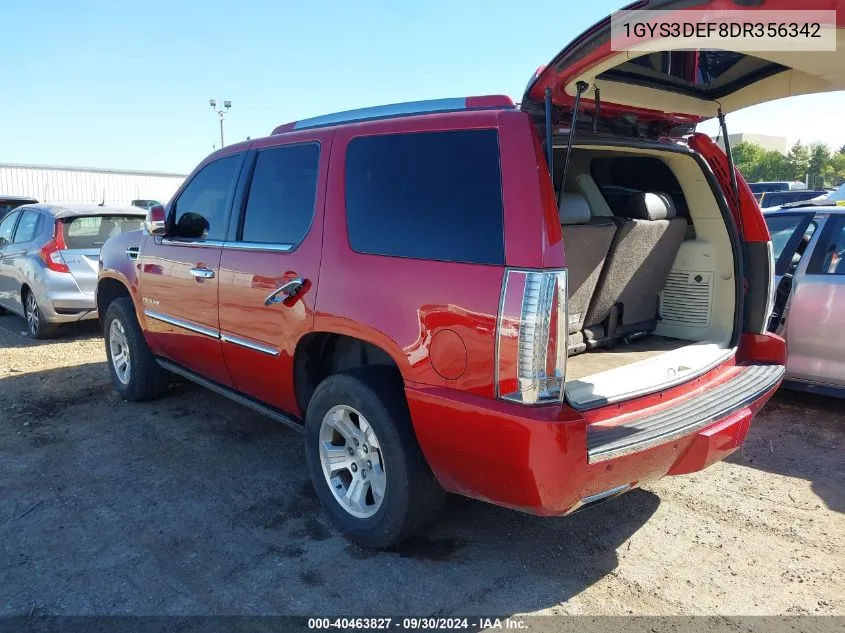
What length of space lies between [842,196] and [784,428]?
860cm

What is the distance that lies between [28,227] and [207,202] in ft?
17.8

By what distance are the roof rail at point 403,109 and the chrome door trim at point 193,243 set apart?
2.56 feet

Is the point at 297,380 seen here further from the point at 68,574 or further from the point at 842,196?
the point at 842,196

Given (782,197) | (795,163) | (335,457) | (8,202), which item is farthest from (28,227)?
(795,163)

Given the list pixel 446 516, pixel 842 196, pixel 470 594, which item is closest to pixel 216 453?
pixel 446 516

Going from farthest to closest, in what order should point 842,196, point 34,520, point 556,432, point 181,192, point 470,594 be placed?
point 842,196
point 181,192
point 34,520
point 470,594
point 556,432

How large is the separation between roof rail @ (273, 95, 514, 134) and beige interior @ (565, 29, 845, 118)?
12.7 inches

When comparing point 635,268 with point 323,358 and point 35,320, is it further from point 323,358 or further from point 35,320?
point 35,320

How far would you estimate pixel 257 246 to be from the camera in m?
3.67

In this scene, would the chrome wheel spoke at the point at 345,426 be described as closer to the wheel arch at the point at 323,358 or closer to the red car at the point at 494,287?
the red car at the point at 494,287

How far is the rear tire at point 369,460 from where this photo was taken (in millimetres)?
2867

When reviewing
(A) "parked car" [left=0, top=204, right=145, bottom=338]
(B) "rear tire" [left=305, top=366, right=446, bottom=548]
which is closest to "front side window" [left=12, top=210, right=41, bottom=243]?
(A) "parked car" [left=0, top=204, right=145, bottom=338]

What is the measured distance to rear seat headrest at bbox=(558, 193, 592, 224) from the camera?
321cm

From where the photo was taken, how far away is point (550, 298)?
7.86 feet
